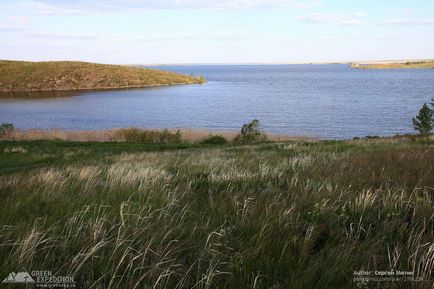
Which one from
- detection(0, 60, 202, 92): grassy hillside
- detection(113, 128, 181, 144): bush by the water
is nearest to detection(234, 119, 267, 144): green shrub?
detection(113, 128, 181, 144): bush by the water

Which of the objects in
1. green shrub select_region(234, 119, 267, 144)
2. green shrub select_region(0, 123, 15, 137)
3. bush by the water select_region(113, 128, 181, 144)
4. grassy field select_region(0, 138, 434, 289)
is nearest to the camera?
grassy field select_region(0, 138, 434, 289)

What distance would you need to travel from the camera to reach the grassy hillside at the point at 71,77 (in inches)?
5359

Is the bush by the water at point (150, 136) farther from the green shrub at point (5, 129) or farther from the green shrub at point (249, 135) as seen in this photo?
the green shrub at point (5, 129)

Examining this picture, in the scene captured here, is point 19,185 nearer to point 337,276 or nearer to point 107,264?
point 107,264

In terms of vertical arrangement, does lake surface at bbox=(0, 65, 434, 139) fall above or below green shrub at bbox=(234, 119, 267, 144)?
below

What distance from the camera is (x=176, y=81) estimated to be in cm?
16512

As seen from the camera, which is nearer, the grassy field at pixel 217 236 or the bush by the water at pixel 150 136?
the grassy field at pixel 217 236

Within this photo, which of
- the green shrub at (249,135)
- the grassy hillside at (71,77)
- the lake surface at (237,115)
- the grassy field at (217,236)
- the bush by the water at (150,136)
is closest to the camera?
the grassy field at (217,236)

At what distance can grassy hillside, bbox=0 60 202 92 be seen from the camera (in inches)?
5359

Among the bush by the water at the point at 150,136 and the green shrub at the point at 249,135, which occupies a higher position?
the green shrub at the point at 249,135

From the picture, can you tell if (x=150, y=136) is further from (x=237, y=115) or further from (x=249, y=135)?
(x=237, y=115)

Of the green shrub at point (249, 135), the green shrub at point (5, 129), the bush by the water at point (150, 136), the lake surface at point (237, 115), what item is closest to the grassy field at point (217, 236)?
the green shrub at point (249, 135)

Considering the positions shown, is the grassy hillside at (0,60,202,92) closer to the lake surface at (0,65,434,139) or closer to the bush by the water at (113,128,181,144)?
the lake surface at (0,65,434,139)

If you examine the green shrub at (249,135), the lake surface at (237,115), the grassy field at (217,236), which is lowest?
the lake surface at (237,115)
